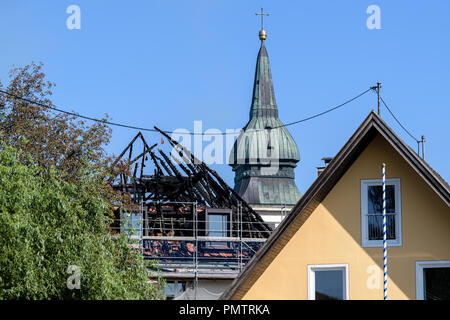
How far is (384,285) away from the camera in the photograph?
2211cm

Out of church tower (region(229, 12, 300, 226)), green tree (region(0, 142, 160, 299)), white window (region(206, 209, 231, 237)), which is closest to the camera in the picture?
green tree (region(0, 142, 160, 299))

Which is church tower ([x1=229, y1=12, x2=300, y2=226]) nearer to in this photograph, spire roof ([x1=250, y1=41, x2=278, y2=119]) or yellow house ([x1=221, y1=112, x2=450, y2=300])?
spire roof ([x1=250, y1=41, x2=278, y2=119])

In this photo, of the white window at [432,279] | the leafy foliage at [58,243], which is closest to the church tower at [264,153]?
the leafy foliage at [58,243]

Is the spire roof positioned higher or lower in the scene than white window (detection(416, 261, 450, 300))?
higher

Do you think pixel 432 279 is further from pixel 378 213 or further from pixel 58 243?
pixel 58 243

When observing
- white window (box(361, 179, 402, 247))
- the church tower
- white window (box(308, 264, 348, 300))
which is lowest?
white window (box(308, 264, 348, 300))

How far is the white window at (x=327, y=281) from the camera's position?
2288cm

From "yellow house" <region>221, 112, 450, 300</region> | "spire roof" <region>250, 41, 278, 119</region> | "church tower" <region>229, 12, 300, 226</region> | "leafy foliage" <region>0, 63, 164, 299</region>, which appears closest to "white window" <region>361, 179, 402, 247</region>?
"yellow house" <region>221, 112, 450, 300</region>

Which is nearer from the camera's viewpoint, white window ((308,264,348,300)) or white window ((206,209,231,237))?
white window ((308,264,348,300))

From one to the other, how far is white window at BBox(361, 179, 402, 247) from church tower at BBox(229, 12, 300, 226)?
91995 mm

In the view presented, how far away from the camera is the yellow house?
22.3 metres

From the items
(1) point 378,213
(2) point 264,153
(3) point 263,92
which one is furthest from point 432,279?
(3) point 263,92

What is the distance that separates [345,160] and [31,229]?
10674 millimetres
